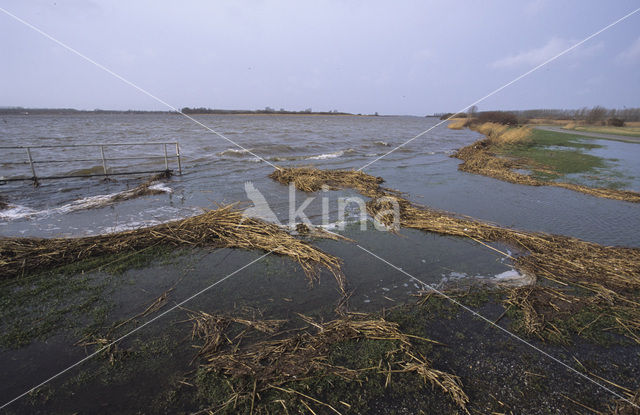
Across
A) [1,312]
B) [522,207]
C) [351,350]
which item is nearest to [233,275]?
[351,350]

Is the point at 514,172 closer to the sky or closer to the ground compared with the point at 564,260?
closer to the sky

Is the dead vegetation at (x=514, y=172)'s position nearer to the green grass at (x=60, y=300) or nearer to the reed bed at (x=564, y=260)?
the reed bed at (x=564, y=260)

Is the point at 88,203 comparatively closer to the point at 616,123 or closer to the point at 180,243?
the point at 180,243

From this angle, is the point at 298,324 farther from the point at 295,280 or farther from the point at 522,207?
the point at 522,207

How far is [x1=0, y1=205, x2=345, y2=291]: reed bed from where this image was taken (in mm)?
4383

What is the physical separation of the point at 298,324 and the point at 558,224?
6.78 metres

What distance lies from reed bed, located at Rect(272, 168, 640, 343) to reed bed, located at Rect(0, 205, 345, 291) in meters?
2.52

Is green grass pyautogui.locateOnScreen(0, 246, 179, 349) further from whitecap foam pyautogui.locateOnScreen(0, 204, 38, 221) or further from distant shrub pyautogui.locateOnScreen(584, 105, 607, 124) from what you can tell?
distant shrub pyautogui.locateOnScreen(584, 105, 607, 124)

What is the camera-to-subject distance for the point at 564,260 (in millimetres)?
4895

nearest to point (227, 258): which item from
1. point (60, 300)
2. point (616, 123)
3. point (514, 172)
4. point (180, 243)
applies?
point (180, 243)

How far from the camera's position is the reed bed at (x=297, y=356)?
2.53 metres

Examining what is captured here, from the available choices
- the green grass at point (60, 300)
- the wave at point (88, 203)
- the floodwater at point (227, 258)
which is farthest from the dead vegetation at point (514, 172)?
the wave at point (88, 203)

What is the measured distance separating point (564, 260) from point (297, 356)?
4804 mm

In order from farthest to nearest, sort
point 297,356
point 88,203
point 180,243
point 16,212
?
1. point 88,203
2. point 16,212
3. point 180,243
4. point 297,356
